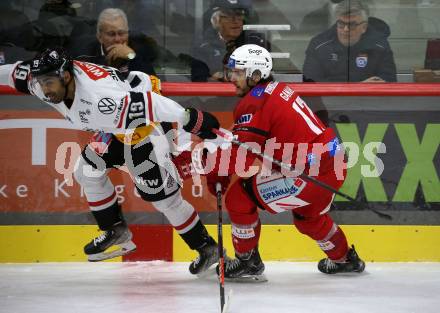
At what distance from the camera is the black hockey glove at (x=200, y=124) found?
5.01 metres

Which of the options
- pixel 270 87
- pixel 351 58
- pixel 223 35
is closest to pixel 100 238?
pixel 270 87

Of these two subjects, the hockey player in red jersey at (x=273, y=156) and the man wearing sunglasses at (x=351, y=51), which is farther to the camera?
the man wearing sunglasses at (x=351, y=51)

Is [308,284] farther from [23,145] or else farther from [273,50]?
[23,145]

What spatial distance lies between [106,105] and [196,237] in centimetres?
94

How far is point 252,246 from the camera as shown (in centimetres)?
541

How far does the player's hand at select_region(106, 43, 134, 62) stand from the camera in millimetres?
5863

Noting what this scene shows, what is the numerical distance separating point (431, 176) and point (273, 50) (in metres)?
1.17

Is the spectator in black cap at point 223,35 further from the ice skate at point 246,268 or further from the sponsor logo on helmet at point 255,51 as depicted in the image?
the ice skate at point 246,268

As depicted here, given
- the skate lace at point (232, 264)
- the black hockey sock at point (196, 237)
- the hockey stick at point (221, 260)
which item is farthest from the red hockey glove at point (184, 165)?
the skate lace at point (232, 264)

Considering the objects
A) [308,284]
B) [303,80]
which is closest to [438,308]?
[308,284]

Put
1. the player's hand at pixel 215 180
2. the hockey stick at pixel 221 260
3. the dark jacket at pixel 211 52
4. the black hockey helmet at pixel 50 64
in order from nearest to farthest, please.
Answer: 1. the hockey stick at pixel 221 260
2. the black hockey helmet at pixel 50 64
3. the player's hand at pixel 215 180
4. the dark jacket at pixel 211 52

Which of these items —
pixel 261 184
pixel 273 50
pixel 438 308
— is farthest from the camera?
pixel 273 50

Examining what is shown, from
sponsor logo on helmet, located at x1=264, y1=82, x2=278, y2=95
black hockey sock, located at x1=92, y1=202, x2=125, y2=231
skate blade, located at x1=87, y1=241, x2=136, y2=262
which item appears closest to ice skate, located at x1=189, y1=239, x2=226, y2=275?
skate blade, located at x1=87, y1=241, x2=136, y2=262

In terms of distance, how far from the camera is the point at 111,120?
5098 millimetres
